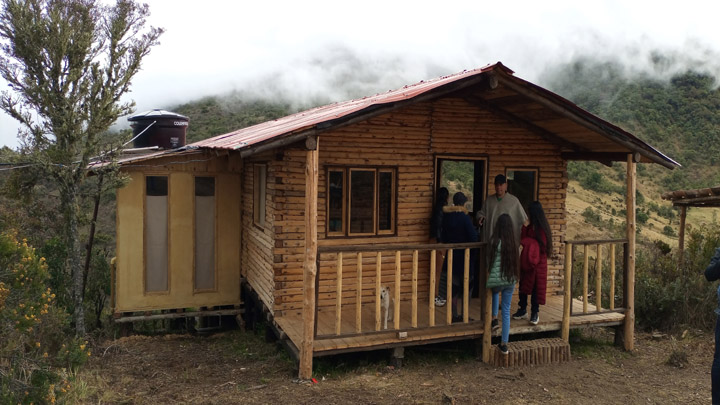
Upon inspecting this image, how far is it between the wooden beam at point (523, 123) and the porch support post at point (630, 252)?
3.56 ft

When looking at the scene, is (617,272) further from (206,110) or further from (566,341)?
(206,110)

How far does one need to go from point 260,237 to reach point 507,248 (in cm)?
403

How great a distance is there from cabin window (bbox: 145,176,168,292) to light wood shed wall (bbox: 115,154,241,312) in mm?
83

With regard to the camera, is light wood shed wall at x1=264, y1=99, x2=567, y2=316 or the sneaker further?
light wood shed wall at x1=264, y1=99, x2=567, y2=316

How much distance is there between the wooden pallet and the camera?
7438 millimetres

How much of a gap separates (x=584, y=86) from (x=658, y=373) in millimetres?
55537

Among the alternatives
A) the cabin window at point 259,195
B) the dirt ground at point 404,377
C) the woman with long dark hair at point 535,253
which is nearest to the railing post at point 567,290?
the woman with long dark hair at point 535,253

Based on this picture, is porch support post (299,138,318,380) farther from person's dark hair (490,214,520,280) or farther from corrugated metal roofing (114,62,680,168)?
person's dark hair (490,214,520,280)

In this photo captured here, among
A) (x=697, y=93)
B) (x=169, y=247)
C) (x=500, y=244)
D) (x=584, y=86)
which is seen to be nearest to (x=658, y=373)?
(x=500, y=244)

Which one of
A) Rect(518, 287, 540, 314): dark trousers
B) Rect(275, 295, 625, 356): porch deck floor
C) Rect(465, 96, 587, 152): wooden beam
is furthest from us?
Rect(465, 96, 587, 152): wooden beam

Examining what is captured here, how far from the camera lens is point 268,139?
6.12 m

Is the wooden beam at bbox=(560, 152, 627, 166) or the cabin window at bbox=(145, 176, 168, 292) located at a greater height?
the wooden beam at bbox=(560, 152, 627, 166)

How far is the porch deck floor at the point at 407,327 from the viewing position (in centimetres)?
690

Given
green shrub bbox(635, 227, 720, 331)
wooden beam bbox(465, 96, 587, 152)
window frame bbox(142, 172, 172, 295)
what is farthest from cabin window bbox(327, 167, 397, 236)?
green shrub bbox(635, 227, 720, 331)
